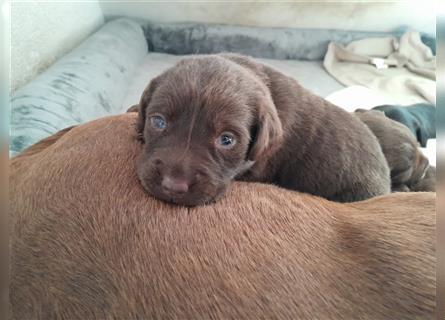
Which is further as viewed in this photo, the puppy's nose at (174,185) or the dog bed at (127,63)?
the dog bed at (127,63)

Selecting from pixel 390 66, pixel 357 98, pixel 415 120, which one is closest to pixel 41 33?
pixel 357 98

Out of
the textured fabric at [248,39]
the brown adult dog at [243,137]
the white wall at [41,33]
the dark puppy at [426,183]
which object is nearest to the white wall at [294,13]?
the textured fabric at [248,39]

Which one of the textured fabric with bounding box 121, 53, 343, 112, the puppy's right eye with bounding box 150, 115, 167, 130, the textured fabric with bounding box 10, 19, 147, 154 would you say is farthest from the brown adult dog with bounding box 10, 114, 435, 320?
the textured fabric with bounding box 121, 53, 343, 112

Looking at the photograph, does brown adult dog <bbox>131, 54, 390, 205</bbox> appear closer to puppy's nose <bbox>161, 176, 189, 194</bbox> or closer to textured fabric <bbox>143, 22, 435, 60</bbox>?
puppy's nose <bbox>161, 176, 189, 194</bbox>

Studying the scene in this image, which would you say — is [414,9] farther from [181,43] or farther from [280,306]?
[280,306]

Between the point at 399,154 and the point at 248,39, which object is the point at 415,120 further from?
the point at 248,39

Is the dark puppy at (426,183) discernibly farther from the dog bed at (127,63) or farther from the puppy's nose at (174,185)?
the puppy's nose at (174,185)
